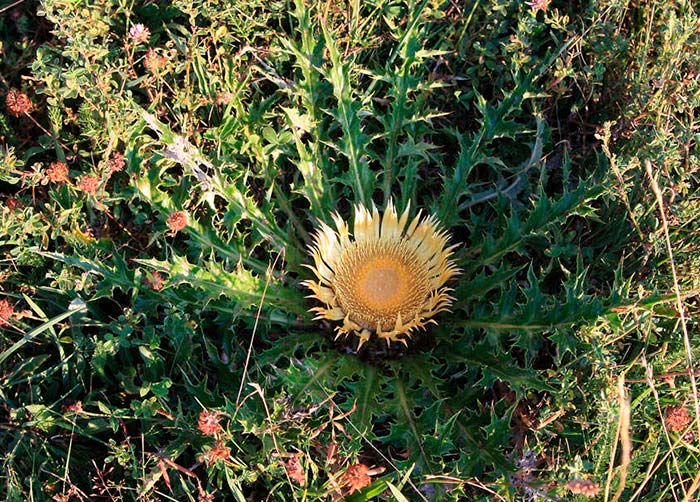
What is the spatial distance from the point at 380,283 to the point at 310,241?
433mm

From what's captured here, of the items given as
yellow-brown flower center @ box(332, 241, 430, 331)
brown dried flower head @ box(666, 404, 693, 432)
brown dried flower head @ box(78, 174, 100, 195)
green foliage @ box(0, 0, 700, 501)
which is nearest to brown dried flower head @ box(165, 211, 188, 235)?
green foliage @ box(0, 0, 700, 501)

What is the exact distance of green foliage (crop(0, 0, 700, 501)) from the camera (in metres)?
2.61

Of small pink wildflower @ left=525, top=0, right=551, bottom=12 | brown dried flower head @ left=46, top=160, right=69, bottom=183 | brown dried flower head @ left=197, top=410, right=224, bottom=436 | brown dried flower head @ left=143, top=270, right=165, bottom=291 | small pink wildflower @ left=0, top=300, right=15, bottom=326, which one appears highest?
small pink wildflower @ left=525, top=0, right=551, bottom=12

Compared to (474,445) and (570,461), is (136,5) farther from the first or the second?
(570,461)

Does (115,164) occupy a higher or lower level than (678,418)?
higher

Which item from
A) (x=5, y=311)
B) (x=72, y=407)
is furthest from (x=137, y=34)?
(x=72, y=407)

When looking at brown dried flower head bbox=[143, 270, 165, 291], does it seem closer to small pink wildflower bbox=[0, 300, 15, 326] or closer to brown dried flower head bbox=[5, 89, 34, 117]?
small pink wildflower bbox=[0, 300, 15, 326]

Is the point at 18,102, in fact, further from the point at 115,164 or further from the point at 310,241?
the point at 310,241

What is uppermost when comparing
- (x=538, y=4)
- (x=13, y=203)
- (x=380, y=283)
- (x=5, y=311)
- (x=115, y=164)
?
(x=538, y=4)

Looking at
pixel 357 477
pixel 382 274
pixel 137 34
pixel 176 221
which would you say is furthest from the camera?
pixel 137 34

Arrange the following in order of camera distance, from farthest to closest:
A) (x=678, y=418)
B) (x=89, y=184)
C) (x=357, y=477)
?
(x=89, y=184)
(x=678, y=418)
(x=357, y=477)

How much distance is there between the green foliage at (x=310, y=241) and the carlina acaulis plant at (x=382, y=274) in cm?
11

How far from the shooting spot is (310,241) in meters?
3.21

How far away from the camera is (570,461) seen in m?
2.57
